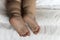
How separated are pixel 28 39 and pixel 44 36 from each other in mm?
104

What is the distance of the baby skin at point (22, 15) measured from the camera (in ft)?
3.41

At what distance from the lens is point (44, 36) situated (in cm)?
102

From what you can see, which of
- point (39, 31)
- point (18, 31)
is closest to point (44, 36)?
point (39, 31)

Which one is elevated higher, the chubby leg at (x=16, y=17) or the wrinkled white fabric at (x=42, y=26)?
the chubby leg at (x=16, y=17)

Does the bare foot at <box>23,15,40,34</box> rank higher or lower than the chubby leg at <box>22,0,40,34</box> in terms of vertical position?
lower

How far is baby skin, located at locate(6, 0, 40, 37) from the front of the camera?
3.41 ft

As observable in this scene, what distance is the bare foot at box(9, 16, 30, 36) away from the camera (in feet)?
3.36

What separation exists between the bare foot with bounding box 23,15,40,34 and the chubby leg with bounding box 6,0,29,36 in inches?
1.3

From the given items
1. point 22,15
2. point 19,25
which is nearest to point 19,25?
point 19,25

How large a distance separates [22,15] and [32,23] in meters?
0.11

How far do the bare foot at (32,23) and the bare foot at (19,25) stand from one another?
0.04 meters

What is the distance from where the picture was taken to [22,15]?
114 centimetres

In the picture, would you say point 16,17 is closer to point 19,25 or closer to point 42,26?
point 19,25

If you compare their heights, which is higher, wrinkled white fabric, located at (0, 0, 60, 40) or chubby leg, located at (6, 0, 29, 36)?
chubby leg, located at (6, 0, 29, 36)
